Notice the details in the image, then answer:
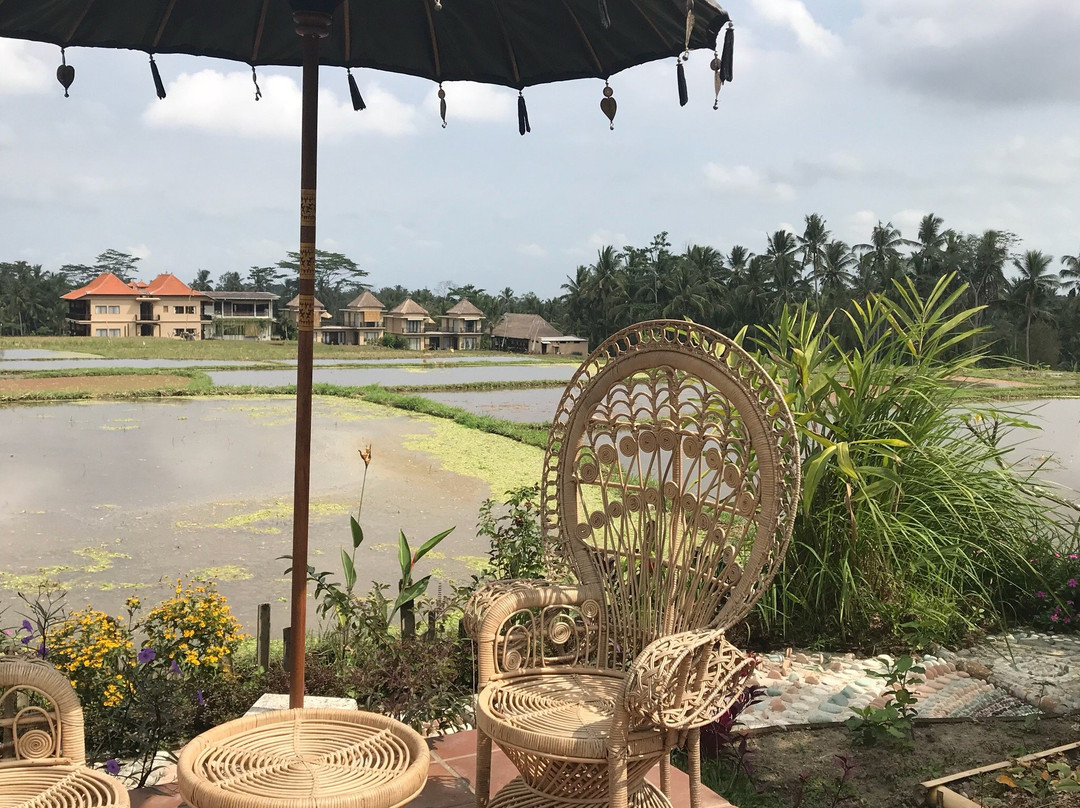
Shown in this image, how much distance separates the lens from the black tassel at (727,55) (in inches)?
67.9

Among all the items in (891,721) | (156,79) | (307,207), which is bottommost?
(891,721)

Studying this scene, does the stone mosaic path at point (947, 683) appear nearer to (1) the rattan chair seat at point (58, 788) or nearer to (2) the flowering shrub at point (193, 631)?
(2) the flowering shrub at point (193, 631)

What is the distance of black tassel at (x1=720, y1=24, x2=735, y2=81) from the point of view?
5.66 ft

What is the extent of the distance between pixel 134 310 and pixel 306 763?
48.7 m

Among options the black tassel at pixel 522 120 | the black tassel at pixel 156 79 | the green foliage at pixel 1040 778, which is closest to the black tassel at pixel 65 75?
the black tassel at pixel 156 79

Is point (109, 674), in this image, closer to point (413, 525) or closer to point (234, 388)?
point (413, 525)

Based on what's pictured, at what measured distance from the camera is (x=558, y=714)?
1869 mm

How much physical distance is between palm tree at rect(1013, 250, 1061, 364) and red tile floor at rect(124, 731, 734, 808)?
35120 mm

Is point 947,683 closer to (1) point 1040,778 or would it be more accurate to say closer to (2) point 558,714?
(1) point 1040,778

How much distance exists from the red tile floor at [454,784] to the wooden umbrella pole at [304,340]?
41 centimetres

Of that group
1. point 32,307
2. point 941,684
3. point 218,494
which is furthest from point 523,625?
point 32,307

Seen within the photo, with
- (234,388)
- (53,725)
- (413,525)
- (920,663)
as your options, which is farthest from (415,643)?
Result: (234,388)

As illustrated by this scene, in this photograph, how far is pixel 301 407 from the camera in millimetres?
1954

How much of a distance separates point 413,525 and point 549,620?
18.4 ft
